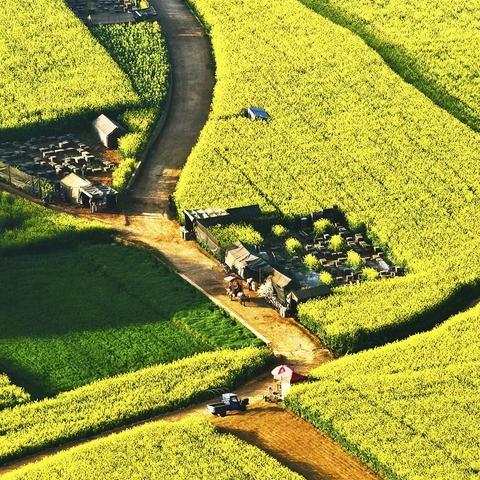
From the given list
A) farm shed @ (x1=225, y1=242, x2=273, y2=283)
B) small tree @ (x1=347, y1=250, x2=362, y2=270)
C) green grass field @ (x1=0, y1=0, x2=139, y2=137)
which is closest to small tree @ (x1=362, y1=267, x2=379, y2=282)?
small tree @ (x1=347, y1=250, x2=362, y2=270)

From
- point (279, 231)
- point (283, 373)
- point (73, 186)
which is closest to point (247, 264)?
point (279, 231)

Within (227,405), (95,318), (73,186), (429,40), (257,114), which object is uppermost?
(429,40)

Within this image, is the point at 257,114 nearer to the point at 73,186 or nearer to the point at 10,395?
the point at 73,186

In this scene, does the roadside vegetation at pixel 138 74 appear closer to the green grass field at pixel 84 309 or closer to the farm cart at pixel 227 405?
the green grass field at pixel 84 309


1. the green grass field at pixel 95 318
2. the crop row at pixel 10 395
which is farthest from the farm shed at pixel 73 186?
the crop row at pixel 10 395

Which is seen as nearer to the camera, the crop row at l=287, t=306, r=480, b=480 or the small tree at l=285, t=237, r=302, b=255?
the crop row at l=287, t=306, r=480, b=480

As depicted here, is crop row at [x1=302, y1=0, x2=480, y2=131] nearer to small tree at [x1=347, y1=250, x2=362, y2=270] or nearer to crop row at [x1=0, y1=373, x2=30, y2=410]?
small tree at [x1=347, y1=250, x2=362, y2=270]

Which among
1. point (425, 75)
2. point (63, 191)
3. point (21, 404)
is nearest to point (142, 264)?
point (63, 191)
